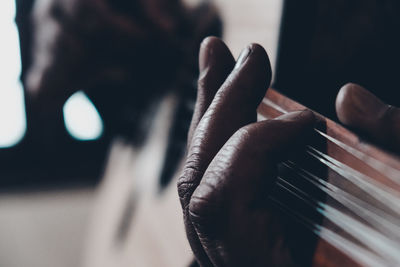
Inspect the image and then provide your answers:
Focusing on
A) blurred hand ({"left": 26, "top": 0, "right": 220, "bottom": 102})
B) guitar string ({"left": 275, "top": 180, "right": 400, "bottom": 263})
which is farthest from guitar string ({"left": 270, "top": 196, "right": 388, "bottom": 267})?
blurred hand ({"left": 26, "top": 0, "right": 220, "bottom": 102})

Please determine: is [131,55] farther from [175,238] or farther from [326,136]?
[326,136]

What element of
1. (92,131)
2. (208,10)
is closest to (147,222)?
(208,10)

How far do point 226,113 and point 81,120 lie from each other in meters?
1.23

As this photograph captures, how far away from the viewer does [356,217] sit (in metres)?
0.31

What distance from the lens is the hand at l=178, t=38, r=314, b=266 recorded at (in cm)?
31

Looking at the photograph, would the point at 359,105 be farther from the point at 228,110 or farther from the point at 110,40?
the point at 110,40

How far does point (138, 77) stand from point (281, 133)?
66 centimetres

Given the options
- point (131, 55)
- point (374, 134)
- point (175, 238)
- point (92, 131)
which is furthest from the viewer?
point (92, 131)

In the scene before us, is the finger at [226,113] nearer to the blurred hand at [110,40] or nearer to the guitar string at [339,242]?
the guitar string at [339,242]

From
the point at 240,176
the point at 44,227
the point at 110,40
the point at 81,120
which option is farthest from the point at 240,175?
the point at 44,227

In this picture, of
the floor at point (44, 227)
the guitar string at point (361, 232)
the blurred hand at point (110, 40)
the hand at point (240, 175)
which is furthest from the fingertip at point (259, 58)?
the floor at point (44, 227)

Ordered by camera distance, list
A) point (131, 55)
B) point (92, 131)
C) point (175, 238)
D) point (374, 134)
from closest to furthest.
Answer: point (374, 134), point (175, 238), point (131, 55), point (92, 131)

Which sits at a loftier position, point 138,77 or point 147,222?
point 138,77

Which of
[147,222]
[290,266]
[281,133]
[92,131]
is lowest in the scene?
[92,131]
